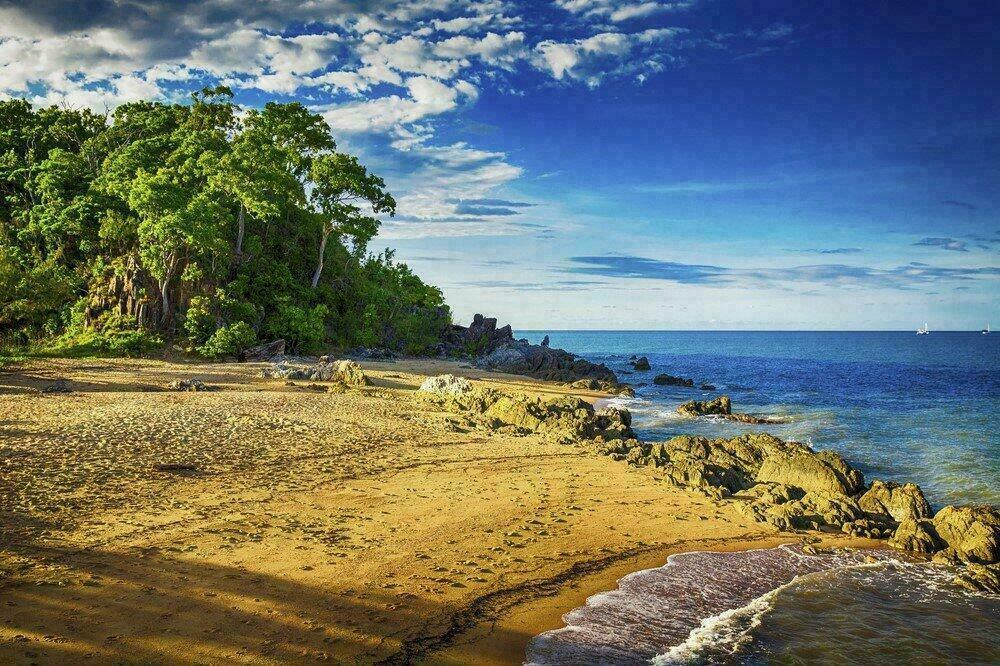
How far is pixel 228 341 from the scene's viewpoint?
33062 mm

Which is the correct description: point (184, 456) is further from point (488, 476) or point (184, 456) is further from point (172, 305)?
point (172, 305)

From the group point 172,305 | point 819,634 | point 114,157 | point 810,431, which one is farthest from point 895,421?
point 114,157

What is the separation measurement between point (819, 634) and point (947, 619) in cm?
215

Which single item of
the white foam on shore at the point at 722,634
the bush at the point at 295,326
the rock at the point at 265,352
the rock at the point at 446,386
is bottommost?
the white foam on shore at the point at 722,634

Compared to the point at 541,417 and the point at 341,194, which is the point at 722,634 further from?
the point at 341,194

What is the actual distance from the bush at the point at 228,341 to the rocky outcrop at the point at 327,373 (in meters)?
6.53

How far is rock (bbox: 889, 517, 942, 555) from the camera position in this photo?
1052cm

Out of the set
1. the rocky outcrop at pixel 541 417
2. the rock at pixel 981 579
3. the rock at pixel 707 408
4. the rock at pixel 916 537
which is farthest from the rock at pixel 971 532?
the rock at pixel 707 408

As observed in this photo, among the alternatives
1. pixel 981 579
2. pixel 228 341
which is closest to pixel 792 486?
pixel 981 579

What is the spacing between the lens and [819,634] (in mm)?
7406

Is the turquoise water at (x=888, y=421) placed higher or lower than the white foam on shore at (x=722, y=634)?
higher

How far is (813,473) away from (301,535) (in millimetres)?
12026

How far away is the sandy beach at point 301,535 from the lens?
634 cm

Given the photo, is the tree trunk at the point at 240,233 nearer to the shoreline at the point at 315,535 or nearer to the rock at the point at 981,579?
the shoreline at the point at 315,535
